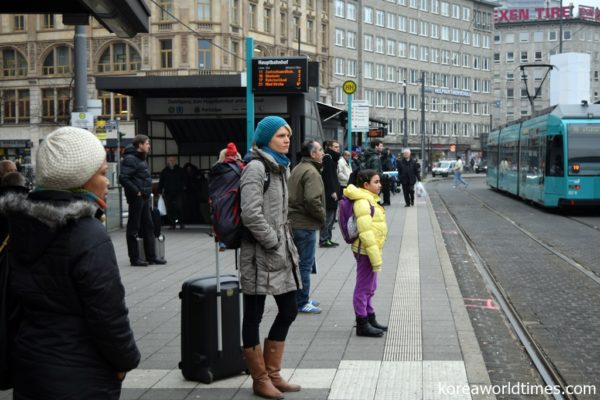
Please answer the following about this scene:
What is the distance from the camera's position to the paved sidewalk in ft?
19.1

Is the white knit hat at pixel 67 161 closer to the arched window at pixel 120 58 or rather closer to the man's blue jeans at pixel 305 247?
the man's blue jeans at pixel 305 247

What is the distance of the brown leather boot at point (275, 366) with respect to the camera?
5.72m

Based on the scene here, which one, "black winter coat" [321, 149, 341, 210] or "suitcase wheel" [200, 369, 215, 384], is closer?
"suitcase wheel" [200, 369, 215, 384]

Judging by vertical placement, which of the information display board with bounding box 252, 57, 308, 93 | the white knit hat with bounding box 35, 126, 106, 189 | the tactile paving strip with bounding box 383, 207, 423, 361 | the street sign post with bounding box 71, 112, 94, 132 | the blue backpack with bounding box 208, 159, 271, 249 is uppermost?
the information display board with bounding box 252, 57, 308, 93

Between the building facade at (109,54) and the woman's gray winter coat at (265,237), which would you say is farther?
the building facade at (109,54)

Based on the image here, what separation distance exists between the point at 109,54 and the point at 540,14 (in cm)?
7192

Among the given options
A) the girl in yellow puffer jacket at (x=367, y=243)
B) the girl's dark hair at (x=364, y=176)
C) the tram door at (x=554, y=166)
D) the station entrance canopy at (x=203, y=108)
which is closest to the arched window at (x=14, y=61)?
the tram door at (x=554, y=166)

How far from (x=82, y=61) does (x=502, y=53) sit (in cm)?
11073

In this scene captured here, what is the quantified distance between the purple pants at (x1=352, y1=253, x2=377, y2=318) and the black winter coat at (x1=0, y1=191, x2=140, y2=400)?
A: 4285 millimetres

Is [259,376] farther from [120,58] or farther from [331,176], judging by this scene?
[120,58]

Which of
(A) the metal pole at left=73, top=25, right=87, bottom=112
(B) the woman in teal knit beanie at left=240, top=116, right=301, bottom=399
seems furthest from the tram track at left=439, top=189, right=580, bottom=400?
(A) the metal pole at left=73, top=25, right=87, bottom=112

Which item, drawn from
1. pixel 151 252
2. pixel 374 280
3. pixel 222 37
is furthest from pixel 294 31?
pixel 374 280

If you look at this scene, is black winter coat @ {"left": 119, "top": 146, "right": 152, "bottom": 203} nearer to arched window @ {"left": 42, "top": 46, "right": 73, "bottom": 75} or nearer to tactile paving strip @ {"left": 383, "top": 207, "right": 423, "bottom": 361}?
tactile paving strip @ {"left": 383, "top": 207, "right": 423, "bottom": 361}

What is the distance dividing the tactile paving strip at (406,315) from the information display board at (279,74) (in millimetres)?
4495
